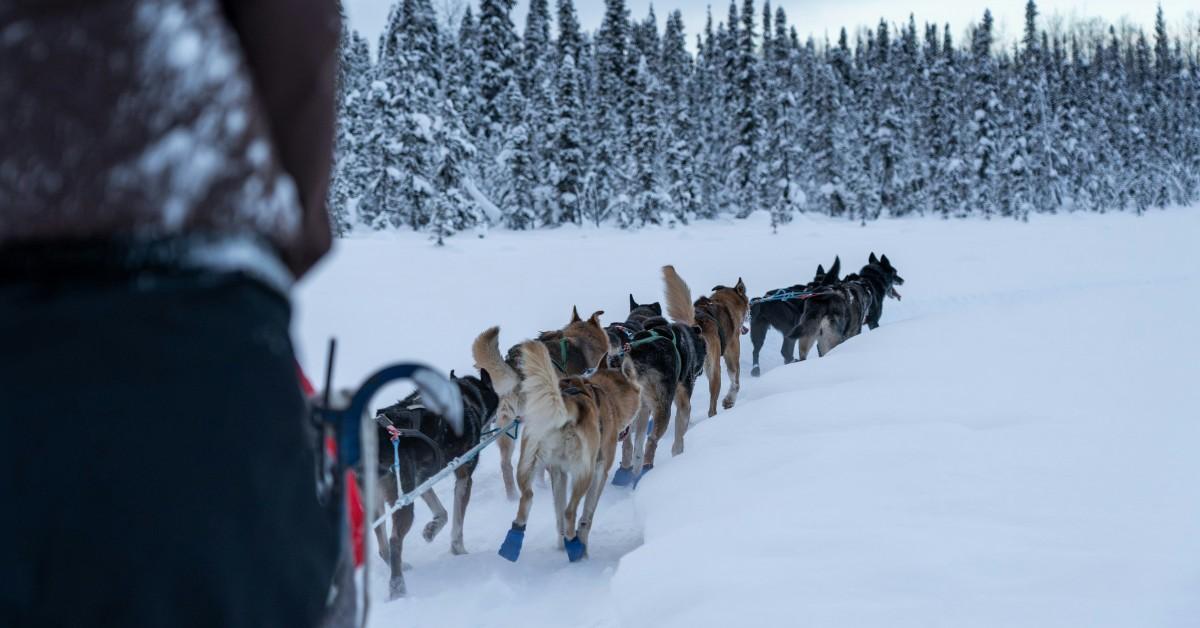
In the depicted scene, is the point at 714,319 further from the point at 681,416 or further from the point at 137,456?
the point at 137,456

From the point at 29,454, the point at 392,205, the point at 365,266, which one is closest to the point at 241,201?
the point at 29,454

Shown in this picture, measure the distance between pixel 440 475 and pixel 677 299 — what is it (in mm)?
3585

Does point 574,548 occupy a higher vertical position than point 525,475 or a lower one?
lower

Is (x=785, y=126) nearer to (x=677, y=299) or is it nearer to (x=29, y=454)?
(x=677, y=299)

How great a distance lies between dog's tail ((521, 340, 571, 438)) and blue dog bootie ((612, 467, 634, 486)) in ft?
5.88

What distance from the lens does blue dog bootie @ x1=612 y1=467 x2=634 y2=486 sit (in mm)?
5824

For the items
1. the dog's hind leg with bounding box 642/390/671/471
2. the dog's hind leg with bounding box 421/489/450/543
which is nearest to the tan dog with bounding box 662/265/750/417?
→ the dog's hind leg with bounding box 642/390/671/471

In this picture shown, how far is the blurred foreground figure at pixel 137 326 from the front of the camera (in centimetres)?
60

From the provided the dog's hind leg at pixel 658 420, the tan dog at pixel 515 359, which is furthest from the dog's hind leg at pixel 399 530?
the dog's hind leg at pixel 658 420

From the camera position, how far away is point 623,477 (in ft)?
19.2

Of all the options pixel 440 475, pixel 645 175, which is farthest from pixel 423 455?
pixel 645 175

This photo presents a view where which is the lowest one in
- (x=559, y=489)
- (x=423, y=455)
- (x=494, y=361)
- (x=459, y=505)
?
(x=459, y=505)

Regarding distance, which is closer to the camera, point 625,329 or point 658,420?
point 658,420

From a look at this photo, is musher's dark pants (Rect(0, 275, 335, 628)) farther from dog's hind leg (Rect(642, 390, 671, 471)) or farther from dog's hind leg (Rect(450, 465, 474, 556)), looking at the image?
dog's hind leg (Rect(642, 390, 671, 471))
